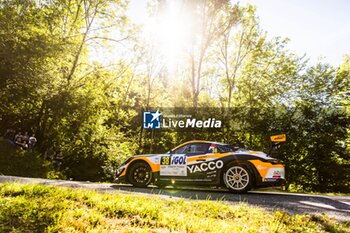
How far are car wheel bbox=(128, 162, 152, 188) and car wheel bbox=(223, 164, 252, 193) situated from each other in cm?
232

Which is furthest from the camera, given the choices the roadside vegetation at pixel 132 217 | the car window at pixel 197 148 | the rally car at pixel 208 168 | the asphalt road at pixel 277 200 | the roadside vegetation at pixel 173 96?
the roadside vegetation at pixel 173 96

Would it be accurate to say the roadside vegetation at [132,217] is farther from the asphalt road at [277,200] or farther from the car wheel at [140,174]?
the car wheel at [140,174]

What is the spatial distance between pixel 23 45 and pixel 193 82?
450 inches

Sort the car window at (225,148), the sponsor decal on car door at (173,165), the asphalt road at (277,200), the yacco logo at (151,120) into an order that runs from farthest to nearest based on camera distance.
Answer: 1. the yacco logo at (151,120)
2. the sponsor decal on car door at (173,165)
3. the car window at (225,148)
4. the asphalt road at (277,200)

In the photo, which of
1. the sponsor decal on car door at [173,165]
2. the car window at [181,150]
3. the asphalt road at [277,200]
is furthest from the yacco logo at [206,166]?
the asphalt road at [277,200]

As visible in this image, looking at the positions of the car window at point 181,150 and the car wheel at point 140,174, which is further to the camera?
the car wheel at point 140,174

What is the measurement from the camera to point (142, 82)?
28469mm

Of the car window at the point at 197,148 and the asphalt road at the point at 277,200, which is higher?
the car window at the point at 197,148

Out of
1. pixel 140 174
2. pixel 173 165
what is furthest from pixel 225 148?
pixel 140 174

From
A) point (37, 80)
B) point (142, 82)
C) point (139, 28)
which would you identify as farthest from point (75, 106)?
point (142, 82)

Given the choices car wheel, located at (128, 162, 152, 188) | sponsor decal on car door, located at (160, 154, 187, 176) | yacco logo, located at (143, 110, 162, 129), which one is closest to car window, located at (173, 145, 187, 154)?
sponsor decal on car door, located at (160, 154, 187, 176)

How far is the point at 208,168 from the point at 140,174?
2.15 meters

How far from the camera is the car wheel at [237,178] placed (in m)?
6.54

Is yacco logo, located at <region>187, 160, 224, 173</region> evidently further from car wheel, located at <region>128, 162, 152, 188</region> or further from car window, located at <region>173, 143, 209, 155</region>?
car wheel, located at <region>128, 162, 152, 188</region>
